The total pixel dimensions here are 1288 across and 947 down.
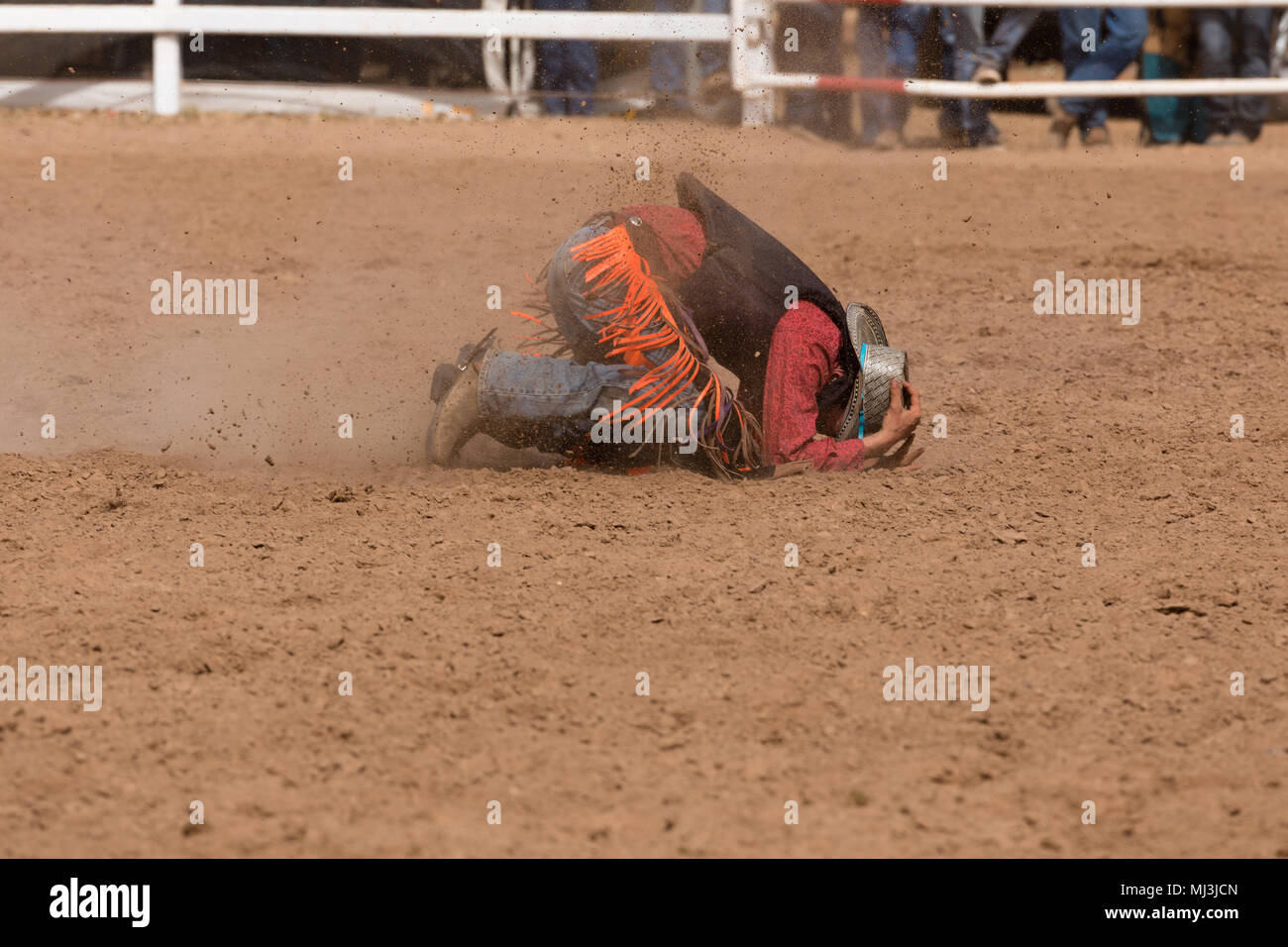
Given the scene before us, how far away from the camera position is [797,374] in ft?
12.1

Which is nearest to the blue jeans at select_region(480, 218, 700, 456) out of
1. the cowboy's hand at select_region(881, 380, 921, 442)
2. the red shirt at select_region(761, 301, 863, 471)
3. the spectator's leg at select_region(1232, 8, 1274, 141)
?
the red shirt at select_region(761, 301, 863, 471)

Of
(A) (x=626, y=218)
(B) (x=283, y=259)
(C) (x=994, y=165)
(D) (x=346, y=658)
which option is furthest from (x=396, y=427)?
(C) (x=994, y=165)

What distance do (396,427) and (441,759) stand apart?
2050mm

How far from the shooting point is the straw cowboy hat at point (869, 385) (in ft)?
12.7

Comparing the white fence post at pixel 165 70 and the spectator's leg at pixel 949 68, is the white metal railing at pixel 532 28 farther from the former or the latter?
the spectator's leg at pixel 949 68

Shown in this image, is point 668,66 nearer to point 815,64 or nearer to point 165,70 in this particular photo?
point 815,64

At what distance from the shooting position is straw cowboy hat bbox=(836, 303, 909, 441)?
387cm

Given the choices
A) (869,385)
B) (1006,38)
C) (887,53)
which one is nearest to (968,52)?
(1006,38)

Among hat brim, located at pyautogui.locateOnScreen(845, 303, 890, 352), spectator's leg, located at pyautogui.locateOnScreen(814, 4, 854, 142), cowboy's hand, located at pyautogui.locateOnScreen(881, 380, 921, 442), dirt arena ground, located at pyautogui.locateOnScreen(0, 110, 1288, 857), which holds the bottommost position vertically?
dirt arena ground, located at pyautogui.locateOnScreen(0, 110, 1288, 857)

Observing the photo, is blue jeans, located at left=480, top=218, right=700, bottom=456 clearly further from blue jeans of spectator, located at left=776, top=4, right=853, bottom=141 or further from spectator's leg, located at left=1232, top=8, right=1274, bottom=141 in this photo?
spectator's leg, located at left=1232, top=8, right=1274, bottom=141

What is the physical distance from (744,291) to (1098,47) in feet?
21.1

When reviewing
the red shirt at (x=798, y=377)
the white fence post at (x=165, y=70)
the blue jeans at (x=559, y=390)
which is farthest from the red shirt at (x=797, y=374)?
the white fence post at (x=165, y=70)

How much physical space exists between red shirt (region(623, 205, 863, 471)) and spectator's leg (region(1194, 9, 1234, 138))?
676 centimetres

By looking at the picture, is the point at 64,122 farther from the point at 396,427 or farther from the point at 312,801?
the point at 312,801
